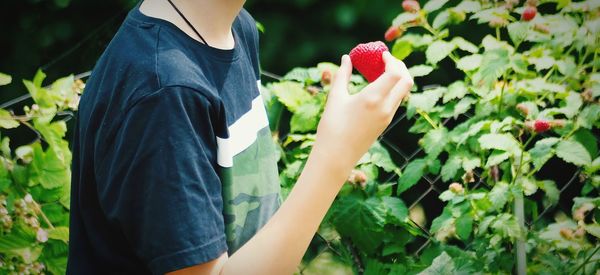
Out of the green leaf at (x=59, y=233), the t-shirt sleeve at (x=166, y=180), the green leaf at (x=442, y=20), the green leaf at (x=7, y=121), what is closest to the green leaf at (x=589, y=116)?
the green leaf at (x=442, y=20)

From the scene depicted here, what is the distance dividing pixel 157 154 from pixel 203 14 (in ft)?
0.88

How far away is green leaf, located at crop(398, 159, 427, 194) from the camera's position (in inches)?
68.1

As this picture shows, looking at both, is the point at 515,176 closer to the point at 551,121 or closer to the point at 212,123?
the point at 551,121

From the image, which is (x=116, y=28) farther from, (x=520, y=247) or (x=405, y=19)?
(x=520, y=247)

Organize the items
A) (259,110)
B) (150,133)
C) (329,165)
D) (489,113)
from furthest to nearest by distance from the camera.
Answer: (489,113) → (259,110) → (329,165) → (150,133)

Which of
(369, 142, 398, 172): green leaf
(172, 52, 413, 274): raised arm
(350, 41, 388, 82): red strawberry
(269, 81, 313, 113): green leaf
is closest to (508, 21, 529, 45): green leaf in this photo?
(369, 142, 398, 172): green leaf

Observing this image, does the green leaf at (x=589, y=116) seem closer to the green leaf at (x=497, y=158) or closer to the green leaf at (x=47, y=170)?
the green leaf at (x=497, y=158)

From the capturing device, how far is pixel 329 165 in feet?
3.12

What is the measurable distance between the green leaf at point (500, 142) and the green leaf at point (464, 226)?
0.61 feet

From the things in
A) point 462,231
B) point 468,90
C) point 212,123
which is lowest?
point 462,231

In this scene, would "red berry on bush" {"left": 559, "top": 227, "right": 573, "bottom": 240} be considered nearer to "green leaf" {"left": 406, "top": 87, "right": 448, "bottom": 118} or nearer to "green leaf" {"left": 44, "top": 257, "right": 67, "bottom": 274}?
"green leaf" {"left": 406, "top": 87, "right": 448, "bottom": 118}

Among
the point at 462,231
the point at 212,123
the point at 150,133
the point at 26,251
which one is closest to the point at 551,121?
the point at 462,231

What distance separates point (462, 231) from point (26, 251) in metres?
1.03

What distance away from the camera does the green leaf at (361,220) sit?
5.53 ft
